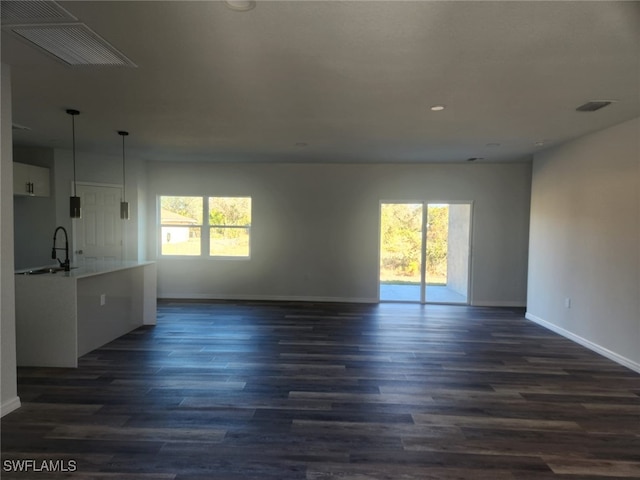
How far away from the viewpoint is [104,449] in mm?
2273

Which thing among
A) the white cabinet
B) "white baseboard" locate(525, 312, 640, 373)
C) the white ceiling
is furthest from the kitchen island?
"white baseboard" locate(525, 312, 640, 373)

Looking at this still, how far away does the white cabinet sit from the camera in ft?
16.2

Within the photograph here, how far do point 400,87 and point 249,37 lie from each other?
1.29 metres

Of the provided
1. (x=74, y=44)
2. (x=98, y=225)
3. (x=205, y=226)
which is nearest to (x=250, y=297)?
(x=205, y=226)

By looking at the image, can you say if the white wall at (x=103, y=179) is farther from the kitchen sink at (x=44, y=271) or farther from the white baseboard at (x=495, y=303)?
the white baseboard at (x=495, y=303)

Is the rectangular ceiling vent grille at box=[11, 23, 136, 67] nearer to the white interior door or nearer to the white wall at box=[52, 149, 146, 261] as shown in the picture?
the white wall at box=[52, 149, 146, 261]

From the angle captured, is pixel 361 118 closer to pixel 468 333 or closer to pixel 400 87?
pixel 400 87

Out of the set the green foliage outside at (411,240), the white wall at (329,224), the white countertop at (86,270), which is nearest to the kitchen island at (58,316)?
the white countertop at (86,270)

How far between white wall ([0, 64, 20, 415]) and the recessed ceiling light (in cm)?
193

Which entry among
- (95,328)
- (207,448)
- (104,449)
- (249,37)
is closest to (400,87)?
(249,37)

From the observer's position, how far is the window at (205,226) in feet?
22.6

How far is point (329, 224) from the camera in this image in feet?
22.2

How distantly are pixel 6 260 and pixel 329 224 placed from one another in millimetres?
4868

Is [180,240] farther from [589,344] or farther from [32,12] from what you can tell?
[589,344]
